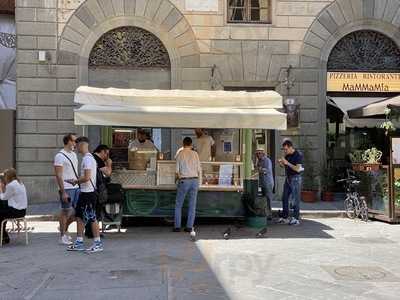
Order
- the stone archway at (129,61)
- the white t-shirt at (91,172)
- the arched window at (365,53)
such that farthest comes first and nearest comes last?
the arched window at (365,53)
the stone archway at (129,61)
the white t-shirt at (91,172)

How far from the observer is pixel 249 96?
462 inches

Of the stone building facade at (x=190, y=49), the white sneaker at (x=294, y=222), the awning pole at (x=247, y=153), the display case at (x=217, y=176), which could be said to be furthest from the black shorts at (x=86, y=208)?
the stone building facade at (x=190, y=49)

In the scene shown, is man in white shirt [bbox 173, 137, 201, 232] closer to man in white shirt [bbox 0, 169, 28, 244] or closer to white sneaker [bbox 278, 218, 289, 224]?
white sneaker [bbox 278, 218, 289, 224]

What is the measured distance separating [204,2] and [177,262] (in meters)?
9.65

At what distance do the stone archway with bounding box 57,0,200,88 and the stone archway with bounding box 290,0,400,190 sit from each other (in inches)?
123

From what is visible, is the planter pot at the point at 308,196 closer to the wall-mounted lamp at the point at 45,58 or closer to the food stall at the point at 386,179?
the food stall at the point at 386,179

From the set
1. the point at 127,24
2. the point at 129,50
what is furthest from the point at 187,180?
the point at 127,24

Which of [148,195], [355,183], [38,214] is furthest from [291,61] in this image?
[38,214]

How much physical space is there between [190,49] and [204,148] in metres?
A: 4.70

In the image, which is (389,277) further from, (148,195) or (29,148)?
(29,148)

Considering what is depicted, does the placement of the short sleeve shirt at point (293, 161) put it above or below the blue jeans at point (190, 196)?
above

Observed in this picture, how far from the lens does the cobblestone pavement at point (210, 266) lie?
671 cm

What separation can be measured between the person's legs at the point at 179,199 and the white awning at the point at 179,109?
110 cm

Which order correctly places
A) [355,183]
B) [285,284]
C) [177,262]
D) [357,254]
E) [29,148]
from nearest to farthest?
1. [285,284]
2. [177,262]
3. [357,254]
4. [355,183]
5. [29,148]
